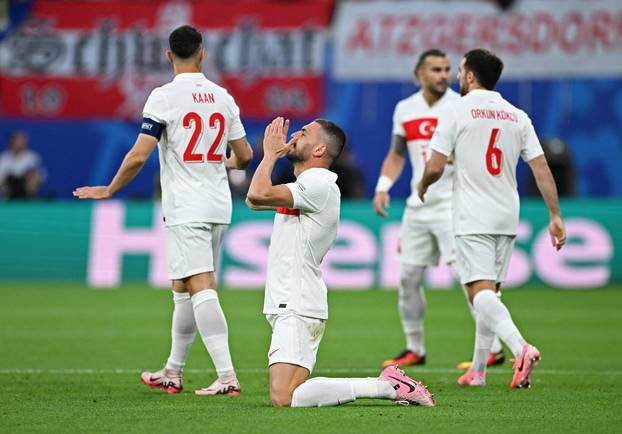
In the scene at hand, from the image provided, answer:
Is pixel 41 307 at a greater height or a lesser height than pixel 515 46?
lesser

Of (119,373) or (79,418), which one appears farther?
(119,373)

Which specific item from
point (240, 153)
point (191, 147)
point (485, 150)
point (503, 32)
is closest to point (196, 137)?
point (191, 147)

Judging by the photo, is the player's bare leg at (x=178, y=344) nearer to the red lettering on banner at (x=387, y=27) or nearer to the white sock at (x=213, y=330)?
the white sock at (x=213, y=330)

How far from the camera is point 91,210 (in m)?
18.6

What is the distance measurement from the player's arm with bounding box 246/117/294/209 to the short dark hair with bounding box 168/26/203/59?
51.6 inches

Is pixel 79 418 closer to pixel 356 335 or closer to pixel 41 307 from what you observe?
→ pixel 356 335

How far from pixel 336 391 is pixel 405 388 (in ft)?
1.36

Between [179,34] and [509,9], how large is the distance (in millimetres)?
12714

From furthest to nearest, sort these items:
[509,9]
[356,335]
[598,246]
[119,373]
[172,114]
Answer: [509,9]
[598,246]
[356,335]
[119,373]
[172,114]

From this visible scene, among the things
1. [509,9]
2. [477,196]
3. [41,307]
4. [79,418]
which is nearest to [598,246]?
[509,9]

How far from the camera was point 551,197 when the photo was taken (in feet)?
29.3

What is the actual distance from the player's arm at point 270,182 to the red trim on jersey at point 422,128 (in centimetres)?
327

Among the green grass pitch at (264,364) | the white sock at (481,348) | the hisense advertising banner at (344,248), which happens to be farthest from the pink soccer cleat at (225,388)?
the hisense advertising banner at (344,248)

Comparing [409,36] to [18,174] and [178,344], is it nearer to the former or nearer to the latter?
[18,174]
